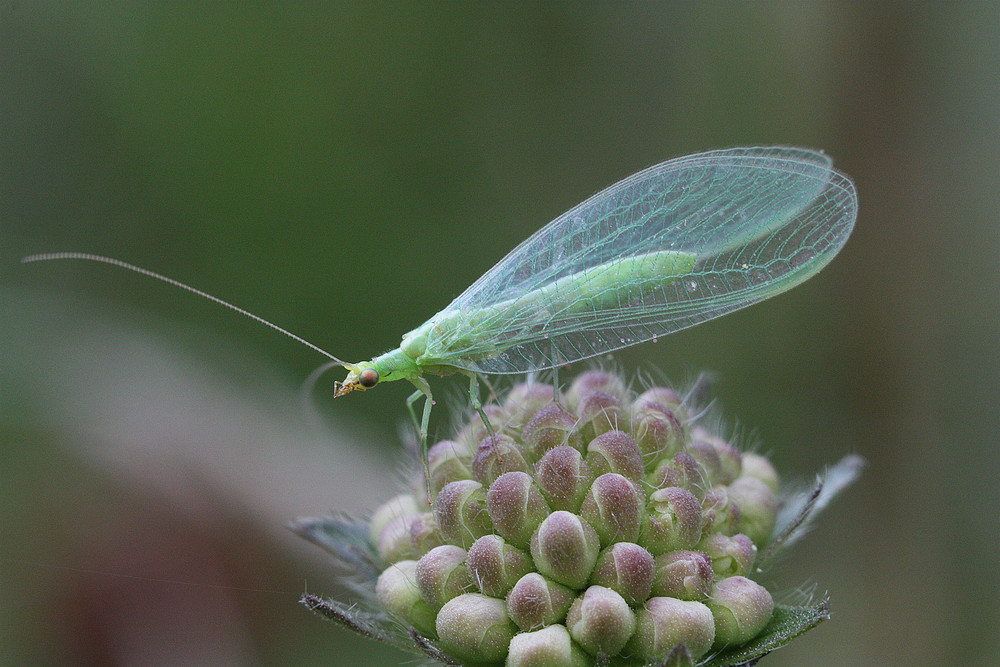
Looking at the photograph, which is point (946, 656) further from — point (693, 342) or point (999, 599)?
point (693, 342)

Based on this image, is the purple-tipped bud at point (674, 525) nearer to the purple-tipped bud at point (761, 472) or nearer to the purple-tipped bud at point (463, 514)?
the purple-tipped bud at point (463, 514)

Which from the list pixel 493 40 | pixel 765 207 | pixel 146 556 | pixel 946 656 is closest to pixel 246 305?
pixel 146 556

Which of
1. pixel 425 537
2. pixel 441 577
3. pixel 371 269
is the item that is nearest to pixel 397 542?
pixel 425 537

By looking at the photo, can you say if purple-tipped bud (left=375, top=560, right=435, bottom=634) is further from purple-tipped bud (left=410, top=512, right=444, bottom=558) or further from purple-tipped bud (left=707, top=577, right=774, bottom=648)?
purple-tipped bud (left=707, top=577, right=774, bottom=648)

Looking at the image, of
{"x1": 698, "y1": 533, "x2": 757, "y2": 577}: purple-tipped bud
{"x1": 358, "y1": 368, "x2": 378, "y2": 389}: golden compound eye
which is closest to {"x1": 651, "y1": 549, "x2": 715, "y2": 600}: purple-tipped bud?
{"x1": 698, "y1": 533, "x2": 757, "y2": 577}: purple-tipped bud

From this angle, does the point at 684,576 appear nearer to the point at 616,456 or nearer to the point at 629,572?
the point at 629,572

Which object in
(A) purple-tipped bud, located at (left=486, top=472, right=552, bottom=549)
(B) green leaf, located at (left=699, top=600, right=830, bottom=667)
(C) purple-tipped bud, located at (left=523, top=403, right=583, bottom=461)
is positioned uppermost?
(C) purple-tipped bud, located at (left=523, top=403, right=583, bottom=461)

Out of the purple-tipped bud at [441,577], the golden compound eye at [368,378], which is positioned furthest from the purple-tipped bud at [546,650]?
the golden compound eye at [368,378]
